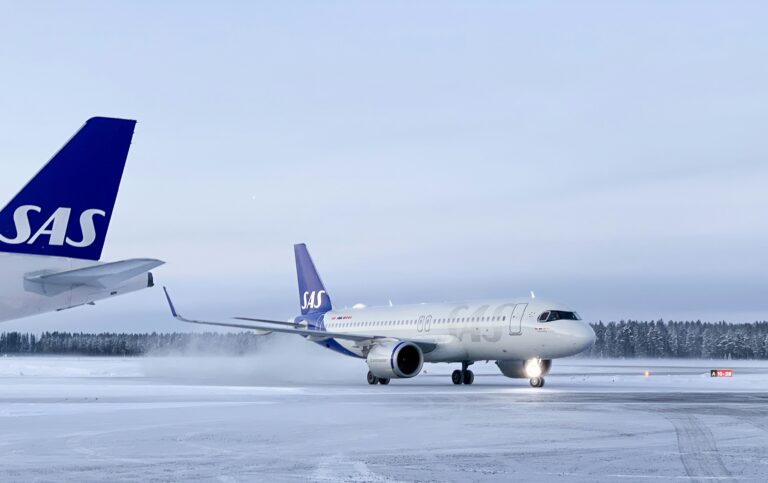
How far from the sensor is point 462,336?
41750 mm

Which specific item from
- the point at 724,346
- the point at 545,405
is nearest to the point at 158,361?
the point at 545,405

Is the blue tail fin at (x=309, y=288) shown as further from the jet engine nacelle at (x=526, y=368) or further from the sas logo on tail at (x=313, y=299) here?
the jet engine nacelle at (x=526, y=368)

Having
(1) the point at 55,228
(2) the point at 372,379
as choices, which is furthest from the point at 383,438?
(2) the point at 372,379

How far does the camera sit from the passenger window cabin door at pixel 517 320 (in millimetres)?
38719

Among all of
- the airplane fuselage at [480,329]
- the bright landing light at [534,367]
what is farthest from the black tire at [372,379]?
the bright landing light at [534,367]

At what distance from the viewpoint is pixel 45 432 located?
53.6 feet

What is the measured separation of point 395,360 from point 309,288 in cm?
1560

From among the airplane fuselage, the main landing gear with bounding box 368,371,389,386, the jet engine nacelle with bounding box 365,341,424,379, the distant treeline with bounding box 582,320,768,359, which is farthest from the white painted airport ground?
the distant treeline with bounding box 582,320,768,359

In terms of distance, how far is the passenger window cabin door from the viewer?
38719mm

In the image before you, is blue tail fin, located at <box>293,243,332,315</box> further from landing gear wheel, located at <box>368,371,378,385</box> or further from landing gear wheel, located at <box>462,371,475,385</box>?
landing gear wheel, located at <box>462,371,475,385</box>

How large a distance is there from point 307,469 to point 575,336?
86.5 feet

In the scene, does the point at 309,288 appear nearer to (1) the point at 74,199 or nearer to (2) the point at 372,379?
(2) the point at 372,379

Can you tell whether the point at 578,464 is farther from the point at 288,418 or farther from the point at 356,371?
the point at 356,371

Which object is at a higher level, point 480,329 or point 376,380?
point 480,329
